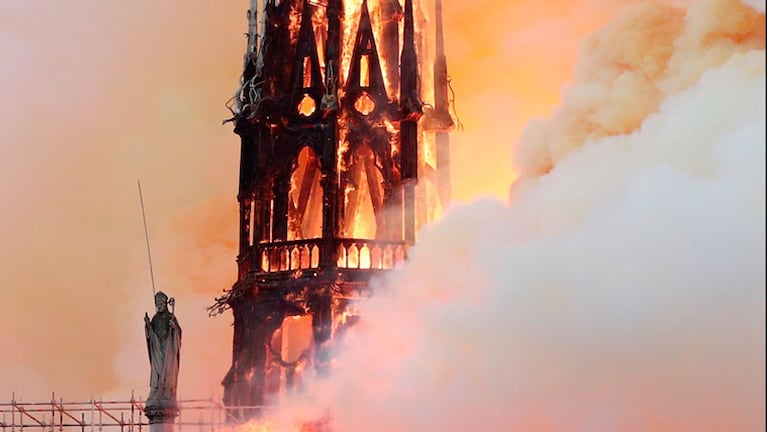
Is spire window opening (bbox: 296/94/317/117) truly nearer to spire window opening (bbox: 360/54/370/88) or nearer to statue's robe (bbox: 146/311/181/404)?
spire window opening (bbox: 360/54/370/88)

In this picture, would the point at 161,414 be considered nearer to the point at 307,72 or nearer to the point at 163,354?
the point at 163,354

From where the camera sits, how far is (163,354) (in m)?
46.6

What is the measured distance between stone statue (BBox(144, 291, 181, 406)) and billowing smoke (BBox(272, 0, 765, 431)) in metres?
4.23

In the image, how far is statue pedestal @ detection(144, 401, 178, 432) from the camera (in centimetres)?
4625

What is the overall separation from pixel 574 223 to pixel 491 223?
3968 mm

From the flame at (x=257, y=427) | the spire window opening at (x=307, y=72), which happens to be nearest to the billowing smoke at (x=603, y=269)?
the flame at (x=257, y=427)

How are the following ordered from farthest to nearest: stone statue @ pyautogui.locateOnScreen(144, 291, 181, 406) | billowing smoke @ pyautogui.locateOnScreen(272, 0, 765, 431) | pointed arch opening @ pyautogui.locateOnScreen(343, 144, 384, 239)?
pointed arch opening @ pyautogui.locateOnScreen(343, 144, 384, 239) → stone statue @ pyautogui.locateOnScreen(144, 291, 181, 406) → billowing smoke @ pyautogui.locateOnScreen(272, 0, 765, 431)

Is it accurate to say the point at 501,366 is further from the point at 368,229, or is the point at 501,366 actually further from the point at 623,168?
the point at 368,229

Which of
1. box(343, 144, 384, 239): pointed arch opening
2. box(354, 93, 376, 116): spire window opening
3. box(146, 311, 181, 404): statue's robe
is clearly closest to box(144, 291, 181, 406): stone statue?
box(146, 311, 181, 404): statue's robe

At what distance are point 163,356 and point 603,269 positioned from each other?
11.5 metres

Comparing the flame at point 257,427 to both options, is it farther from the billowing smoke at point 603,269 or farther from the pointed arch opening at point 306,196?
the pointed arch opening at point 306,196

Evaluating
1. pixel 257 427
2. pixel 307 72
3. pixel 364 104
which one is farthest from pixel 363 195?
pixel 257 427

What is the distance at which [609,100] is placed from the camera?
158ft

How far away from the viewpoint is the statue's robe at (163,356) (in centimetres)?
4644
